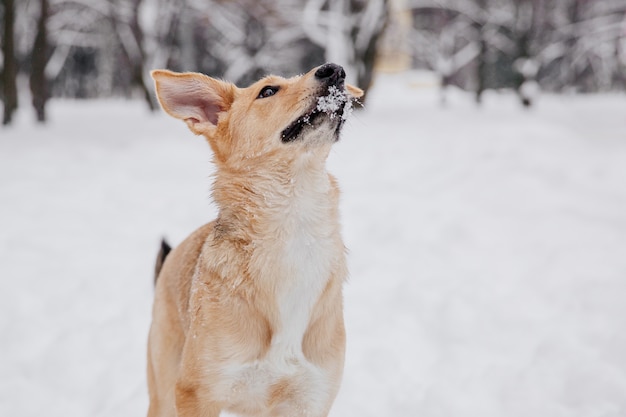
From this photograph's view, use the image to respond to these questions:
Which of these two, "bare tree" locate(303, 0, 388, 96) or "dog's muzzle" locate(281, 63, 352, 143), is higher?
"dog's muzzle" locate(281, 63, 352, 143)

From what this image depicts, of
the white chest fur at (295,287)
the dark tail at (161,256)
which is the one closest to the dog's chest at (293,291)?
the white chest fur at (295,287)

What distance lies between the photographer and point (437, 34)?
99.8 ft

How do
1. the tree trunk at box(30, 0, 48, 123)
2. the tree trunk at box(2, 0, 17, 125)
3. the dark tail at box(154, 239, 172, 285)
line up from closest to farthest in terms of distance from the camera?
the dark tail at box(154, 239, 172, 285)
the tree trunk at box(2, 0, 17, 125)
the tree trunk at box(30, 0, 48, 123)

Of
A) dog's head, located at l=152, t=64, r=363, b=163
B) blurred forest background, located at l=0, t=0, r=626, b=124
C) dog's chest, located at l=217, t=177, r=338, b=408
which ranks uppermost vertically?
dog's head, located at l=152, t=64, r=363, b=163

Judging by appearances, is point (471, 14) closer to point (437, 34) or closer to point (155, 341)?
point (437, 34)

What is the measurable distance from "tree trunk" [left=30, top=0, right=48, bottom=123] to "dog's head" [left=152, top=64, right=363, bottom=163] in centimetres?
1310

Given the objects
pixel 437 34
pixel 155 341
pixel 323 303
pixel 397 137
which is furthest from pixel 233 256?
pixel 437 34

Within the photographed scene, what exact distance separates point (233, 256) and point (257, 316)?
0.98ft

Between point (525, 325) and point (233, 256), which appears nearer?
point (233, 256)

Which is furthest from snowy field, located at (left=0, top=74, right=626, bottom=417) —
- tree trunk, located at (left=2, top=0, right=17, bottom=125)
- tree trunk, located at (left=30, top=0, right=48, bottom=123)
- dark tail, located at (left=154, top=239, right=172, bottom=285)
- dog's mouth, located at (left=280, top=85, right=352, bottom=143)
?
tree trunk, located at (left=30, top=0, right=48, bottom=123)

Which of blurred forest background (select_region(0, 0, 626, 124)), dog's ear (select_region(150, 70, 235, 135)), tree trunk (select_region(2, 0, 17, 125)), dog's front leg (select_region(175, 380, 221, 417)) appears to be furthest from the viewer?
blurred forest background (select_region(0, 0, 626, 124))

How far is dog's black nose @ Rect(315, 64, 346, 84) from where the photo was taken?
2.80m

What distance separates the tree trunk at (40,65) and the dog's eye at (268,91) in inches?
525

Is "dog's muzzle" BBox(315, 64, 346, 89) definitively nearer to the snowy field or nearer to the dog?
the dog
